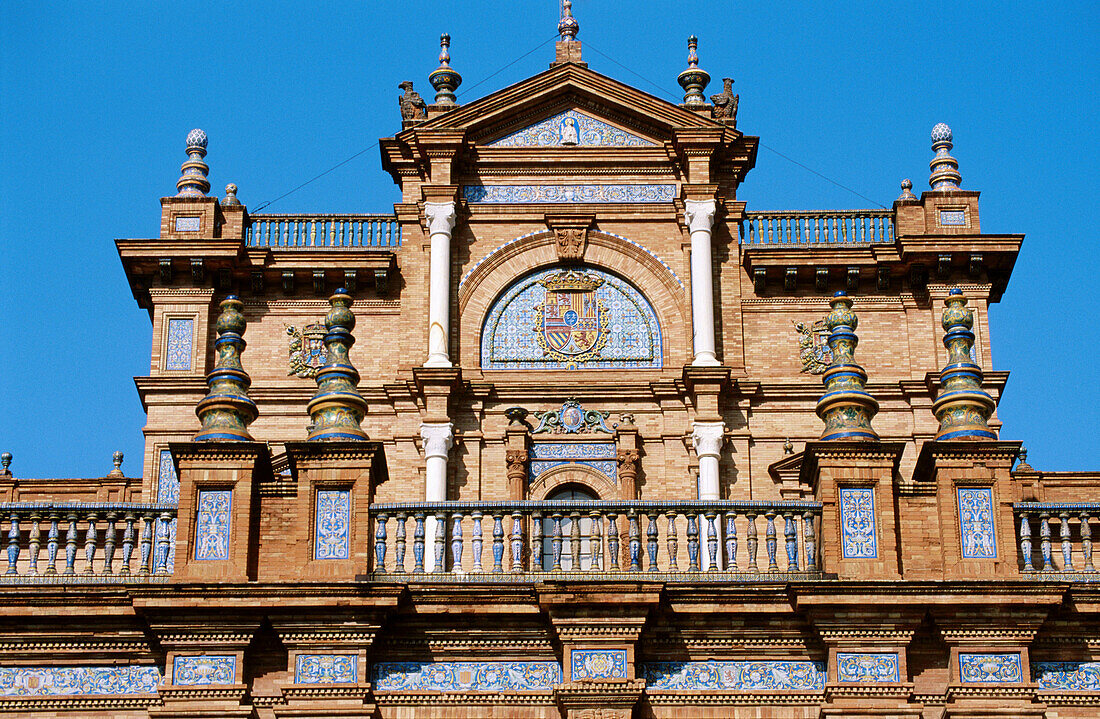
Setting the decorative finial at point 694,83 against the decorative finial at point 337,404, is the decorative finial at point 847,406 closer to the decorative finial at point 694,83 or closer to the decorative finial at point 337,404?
the decorative finial at point 337,404

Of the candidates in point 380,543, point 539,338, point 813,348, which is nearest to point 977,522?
point 380,543

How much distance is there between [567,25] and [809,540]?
57.5 feet

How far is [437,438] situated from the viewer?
2972 centimetres

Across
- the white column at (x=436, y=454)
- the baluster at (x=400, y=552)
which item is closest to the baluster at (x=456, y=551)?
the baluster at (x=400, y=552)

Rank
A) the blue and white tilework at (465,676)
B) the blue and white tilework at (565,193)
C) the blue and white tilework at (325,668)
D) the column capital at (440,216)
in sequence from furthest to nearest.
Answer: the blue and white tilework at (565,193) < the column capital at (440,216) < the blue and white tilework at (465,676) < the blue and white tilework at (325,668)

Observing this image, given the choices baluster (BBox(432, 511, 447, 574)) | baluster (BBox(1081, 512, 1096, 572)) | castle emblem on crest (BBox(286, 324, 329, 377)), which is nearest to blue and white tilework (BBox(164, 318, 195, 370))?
castle emblem on crest (BBox(286, 324, 329, 377))

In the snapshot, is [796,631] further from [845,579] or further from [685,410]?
[685,410]

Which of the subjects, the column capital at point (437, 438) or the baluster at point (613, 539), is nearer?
the baluster at point (613, 539)

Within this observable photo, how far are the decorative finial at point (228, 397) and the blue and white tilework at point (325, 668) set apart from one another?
209cm

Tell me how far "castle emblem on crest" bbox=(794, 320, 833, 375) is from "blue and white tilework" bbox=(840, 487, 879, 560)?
42.1 feet

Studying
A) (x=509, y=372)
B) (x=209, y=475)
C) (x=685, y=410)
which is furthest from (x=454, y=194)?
(x=209, y=475)

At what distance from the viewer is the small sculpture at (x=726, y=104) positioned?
32688mm

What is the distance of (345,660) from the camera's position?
672 inches

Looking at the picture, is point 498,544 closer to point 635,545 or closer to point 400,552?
point 400,552
